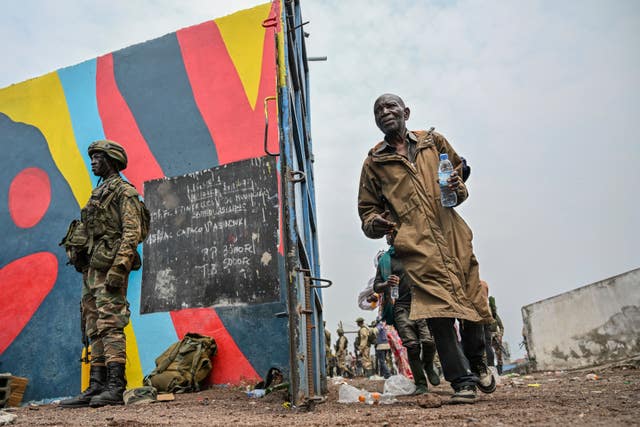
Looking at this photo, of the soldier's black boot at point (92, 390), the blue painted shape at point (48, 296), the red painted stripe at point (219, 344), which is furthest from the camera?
the blue painted shape at point (48, 296)

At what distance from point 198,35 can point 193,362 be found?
4254 millimetres

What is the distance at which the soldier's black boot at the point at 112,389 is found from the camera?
380 centimetres

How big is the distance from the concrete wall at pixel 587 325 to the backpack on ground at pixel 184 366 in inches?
215

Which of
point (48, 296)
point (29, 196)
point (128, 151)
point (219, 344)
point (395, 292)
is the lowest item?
point (219, 344)

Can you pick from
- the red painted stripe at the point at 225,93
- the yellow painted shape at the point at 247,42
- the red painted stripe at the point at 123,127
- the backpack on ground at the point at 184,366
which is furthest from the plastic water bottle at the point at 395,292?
the red painted stripe at the point at 123,127

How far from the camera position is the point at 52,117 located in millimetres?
7305

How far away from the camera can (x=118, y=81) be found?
697 centimetres

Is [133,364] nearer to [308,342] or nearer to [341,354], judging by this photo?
[308,342]

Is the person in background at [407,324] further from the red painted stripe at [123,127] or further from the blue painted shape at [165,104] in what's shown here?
the red painted stripe at [123,127]

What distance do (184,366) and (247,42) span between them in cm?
397

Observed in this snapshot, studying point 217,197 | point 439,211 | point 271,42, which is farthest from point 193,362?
point 271,42

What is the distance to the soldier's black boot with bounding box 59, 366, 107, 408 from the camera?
390 cm

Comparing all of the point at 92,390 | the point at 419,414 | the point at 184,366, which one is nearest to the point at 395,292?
the point at 184,366

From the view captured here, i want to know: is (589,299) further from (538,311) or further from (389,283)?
(389,283)
